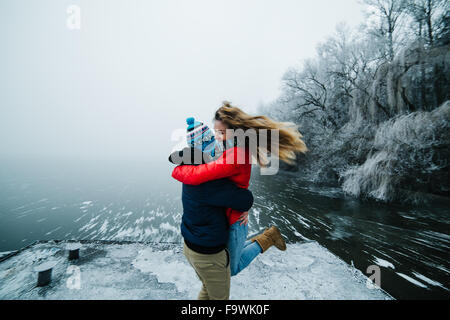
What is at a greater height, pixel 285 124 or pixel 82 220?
pixel 285 124

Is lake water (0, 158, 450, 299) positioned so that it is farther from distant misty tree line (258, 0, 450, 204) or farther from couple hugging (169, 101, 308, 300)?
couple hugging (169, 101, 308, 300)

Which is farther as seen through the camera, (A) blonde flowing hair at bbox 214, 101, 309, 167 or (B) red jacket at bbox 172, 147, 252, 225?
(A) blonde flowing hair at bbox 214, 101, 309, 167

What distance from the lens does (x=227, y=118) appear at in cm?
147

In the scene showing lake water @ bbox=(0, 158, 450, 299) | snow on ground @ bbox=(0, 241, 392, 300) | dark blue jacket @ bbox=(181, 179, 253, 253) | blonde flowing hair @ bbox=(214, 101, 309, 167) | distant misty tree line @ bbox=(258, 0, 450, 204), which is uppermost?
distant misty tree line @ bbox=(258, 0, 450, 204)

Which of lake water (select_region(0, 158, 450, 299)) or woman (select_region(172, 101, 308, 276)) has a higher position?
woman (select_region(172, 101, 308, 276))

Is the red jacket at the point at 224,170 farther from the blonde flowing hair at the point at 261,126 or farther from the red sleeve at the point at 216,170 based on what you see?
the blonde flowing hair at the point at 261,126

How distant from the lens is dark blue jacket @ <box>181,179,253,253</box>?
1.29 m

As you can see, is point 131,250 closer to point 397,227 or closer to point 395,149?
point 397,227

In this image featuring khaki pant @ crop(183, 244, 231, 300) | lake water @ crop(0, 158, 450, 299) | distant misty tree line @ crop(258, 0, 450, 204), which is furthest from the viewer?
distant misty tree line @ crop(258, 0, 450, 204)

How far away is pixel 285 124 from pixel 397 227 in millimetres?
7654

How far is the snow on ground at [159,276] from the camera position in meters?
2.32

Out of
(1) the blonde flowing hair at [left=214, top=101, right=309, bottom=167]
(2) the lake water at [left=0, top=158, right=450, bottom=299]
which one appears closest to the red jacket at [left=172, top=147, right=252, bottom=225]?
(1) the blonde flowing hair at [left=214, top=101, right=309, bottom=167]

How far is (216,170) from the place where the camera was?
1214mm
